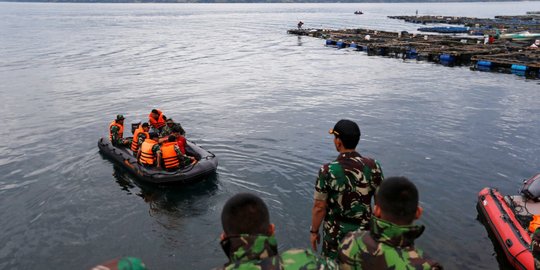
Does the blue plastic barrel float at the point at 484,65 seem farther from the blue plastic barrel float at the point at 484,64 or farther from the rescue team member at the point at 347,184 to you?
the rescue team member at the point at 347,184

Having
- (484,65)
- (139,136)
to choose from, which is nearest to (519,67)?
(484,65)

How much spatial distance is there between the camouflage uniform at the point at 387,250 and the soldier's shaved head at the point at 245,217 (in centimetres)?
93

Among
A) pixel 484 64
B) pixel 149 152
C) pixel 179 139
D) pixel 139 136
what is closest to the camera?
pixel 149 152

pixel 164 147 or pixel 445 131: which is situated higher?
pixel 164 147

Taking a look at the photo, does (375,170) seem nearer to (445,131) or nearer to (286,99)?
(445,131)

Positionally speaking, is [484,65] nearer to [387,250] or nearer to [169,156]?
[169,156]

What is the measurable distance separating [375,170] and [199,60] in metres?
46.9

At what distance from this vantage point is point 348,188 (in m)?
5.34

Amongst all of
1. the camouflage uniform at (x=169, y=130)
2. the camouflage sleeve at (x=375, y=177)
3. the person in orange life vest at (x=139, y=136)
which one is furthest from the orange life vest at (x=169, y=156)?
the camouflage sleeve at (x=375, y=177)

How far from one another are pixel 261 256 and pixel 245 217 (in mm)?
343

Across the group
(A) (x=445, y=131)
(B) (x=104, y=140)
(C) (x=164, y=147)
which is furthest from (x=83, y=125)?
(A) (x=445, y=131)

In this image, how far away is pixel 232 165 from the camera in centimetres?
1652

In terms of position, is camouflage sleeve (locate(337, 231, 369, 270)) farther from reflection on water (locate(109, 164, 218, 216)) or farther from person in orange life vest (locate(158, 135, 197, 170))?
person in orange life vest (locate(158, 135, 197, 170))

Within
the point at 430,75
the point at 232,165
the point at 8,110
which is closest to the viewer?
the point at 232,165
